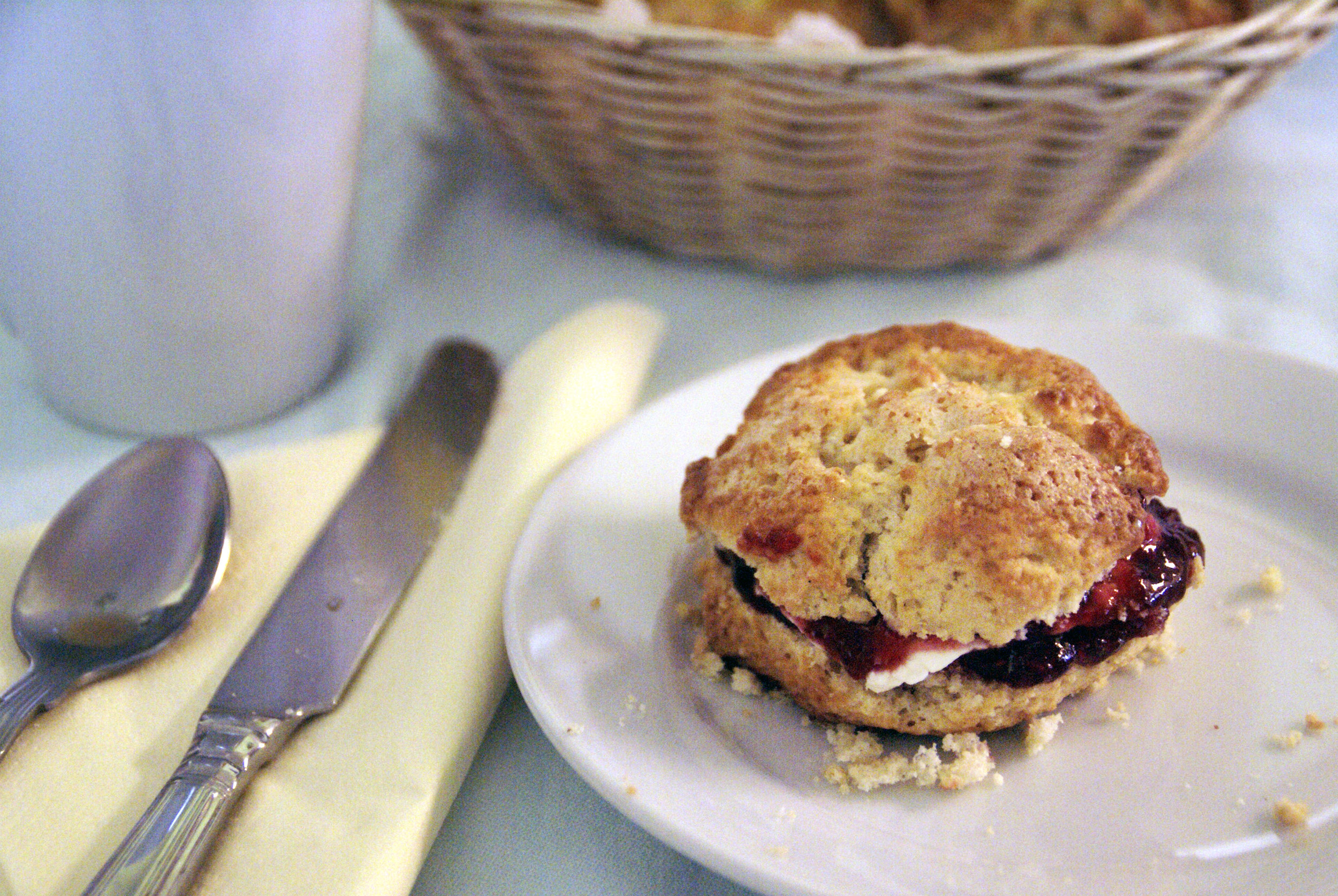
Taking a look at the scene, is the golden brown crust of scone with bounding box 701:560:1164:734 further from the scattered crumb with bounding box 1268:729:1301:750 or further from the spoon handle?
the spoon handle

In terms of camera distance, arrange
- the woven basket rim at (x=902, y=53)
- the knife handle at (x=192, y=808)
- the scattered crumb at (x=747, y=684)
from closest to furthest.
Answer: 1. the knife handle at (x=192, y=808)
2. the scattered crumb at (x=747, y=684)
3. the woven basket rim at (x=902, y=53)

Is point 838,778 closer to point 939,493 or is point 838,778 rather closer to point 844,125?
point 939,493

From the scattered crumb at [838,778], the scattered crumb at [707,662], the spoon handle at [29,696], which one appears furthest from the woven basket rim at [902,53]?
the spoon handle at [29,696]

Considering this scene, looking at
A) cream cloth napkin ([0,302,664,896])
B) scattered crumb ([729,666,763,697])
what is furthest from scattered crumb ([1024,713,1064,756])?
cream cloth napkin ([0,302,664,896])

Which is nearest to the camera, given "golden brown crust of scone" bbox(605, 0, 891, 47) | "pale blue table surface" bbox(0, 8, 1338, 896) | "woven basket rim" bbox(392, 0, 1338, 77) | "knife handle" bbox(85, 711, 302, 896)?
"knife handle" bbox(85, 711, 302, 896)

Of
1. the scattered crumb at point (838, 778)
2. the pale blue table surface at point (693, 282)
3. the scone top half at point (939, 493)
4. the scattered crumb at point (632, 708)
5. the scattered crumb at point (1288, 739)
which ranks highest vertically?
the scone top half at point (939, 493)

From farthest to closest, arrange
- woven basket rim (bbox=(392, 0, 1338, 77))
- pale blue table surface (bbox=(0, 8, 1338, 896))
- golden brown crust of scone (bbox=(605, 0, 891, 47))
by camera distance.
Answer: golden brown crust of scone (bbox=(605, 0, 891, 47)) → pale blue table surface (bbox=(0, 8, 1338, 896)) → woven basket rim (bbox=(392, 0, 1338, 77))

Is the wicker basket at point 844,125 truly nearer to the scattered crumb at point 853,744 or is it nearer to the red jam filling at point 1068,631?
the red jam filling at point 1068,631
